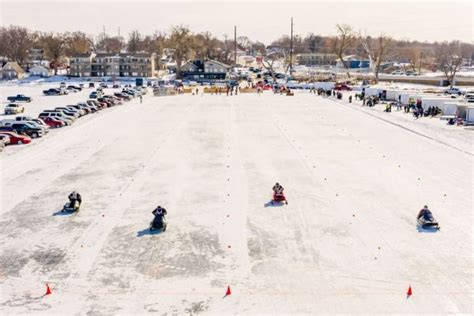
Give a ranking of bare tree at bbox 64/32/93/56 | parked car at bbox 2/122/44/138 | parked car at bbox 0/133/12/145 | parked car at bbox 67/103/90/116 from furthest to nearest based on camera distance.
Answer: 1. bare tree at bbox 64/32/93/56
2. parked car at bbox 67/103/90/116
3. parked car at bbox 2/122/44/138
4. parked car at bbox 0/133/12/145

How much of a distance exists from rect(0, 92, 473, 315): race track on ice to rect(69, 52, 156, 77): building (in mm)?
81855

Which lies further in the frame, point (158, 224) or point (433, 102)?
point (433, 102)

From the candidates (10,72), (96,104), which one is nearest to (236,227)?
(96,104)

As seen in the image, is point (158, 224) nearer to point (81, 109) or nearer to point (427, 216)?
point (427, 216)

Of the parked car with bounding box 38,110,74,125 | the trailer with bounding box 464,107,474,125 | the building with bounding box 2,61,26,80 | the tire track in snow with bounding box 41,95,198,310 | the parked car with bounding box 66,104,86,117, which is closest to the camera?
the tire track in snow with bounding box 41,95,198,310

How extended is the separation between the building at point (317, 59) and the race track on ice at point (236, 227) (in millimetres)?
131247

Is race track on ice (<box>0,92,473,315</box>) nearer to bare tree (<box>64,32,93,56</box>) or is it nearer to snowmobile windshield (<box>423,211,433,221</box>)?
snowmobile windshield (<box>423,211,433,221</box>)

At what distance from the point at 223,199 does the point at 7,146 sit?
64.4ft

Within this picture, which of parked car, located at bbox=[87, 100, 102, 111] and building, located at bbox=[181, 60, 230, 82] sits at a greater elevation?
building, located at bbox=[181, 60, 230, 82]

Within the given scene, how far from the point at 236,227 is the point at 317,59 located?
154 metres

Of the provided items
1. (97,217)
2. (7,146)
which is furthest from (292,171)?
(7,146)

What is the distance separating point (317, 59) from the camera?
540 ft

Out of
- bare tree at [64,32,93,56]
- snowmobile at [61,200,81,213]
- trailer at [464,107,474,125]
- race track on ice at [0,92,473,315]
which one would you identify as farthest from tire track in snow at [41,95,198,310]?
bare tree at [64,32,93,56]

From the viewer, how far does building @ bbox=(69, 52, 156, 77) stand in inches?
4466
